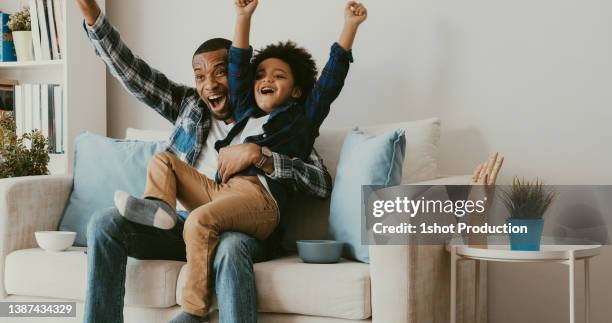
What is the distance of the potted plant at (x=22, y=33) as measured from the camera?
3.38 m

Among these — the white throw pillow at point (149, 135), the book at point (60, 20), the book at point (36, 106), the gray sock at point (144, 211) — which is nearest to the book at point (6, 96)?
the book at point (36, 106)

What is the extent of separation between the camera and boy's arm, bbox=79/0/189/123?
2.49 metres

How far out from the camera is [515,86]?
2.57m

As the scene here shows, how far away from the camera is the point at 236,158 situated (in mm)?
2314

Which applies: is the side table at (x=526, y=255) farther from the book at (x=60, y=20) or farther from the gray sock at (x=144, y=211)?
the book at (x=60, y=20)

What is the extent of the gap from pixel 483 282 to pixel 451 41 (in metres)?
0.87

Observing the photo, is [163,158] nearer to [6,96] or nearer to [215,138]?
[215,138]

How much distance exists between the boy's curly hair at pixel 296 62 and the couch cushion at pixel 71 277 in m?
0.75

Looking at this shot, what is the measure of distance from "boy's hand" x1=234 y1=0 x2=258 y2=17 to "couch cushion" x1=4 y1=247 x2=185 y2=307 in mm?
862

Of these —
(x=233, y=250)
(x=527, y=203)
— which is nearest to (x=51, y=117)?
(x=233, y=250)

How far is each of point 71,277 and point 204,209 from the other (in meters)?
0.52

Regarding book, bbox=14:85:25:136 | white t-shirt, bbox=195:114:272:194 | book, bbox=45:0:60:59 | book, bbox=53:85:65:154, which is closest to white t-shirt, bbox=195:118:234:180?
white t-shirt, bbox=195:114:272:194

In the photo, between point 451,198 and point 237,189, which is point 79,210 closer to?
point 237,189

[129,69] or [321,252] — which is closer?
[321,252]
